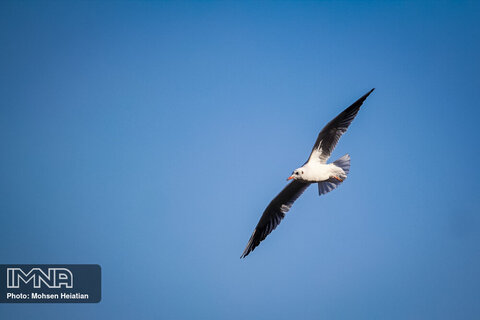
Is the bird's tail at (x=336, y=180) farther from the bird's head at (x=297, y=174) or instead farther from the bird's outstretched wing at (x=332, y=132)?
the bird's head at (x=297, y=174)

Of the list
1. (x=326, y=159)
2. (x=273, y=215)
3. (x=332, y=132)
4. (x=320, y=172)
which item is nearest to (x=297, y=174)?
(x=320, y=172)

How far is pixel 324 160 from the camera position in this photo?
10.1 meters

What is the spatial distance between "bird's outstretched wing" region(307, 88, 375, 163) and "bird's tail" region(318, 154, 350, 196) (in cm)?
27

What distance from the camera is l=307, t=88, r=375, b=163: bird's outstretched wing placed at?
31.4ft

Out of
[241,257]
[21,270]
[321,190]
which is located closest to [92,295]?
[21,270]

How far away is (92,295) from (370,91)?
11225 mm

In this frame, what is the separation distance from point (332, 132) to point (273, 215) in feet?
7.73

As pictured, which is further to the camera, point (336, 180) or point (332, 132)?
point (336, 180)

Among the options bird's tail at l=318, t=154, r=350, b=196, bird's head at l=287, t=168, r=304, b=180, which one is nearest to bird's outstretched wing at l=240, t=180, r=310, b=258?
bird's tail at l=318, t=154, r=350, b=196

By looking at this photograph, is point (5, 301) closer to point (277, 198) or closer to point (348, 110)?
point (277, 198)

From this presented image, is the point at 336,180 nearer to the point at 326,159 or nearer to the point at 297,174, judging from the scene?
the point at 326,159

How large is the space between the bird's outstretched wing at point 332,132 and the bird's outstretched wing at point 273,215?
3.68ft

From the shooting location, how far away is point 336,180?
9.98 metres

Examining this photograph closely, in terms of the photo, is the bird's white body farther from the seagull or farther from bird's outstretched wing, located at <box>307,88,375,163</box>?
bird's outstretched wing, located at <box>307,88,375,163</box>
